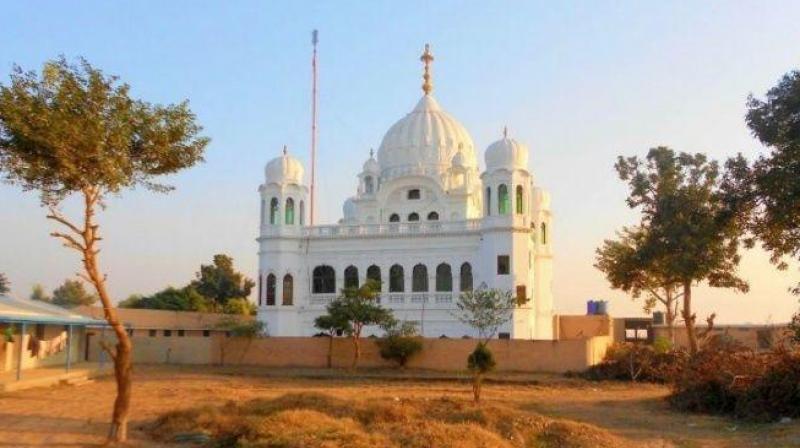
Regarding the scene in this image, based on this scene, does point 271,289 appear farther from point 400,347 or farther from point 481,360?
point 481,360

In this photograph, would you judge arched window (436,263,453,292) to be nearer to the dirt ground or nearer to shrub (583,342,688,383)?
the dirt ground

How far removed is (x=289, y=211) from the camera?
45.7 meters

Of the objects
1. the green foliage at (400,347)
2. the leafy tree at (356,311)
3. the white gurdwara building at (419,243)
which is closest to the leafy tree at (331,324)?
the leafy tree at (356,311)

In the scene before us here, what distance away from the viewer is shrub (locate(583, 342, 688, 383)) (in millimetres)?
30141

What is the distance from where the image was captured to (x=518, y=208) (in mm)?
41625

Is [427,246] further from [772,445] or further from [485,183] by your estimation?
[772,445]

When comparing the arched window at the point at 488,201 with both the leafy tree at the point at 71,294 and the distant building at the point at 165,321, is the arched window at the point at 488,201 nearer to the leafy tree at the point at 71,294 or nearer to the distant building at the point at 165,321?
the distant building at the point at 165,321

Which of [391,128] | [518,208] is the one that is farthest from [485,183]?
[391,128]

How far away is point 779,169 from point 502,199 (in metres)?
24.8

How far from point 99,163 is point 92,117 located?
31.2 inches

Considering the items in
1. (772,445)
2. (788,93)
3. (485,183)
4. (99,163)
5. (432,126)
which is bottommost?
(772,445)

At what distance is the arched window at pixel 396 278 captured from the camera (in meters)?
43.1

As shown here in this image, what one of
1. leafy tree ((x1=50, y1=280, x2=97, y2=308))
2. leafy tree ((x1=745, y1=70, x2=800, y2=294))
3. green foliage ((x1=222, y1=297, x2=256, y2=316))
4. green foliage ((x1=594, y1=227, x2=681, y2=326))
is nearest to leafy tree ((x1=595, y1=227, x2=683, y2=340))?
green foliage ((x1=594, y1=227, x2=681, y2=326))

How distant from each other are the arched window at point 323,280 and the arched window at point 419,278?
4.41 meters
